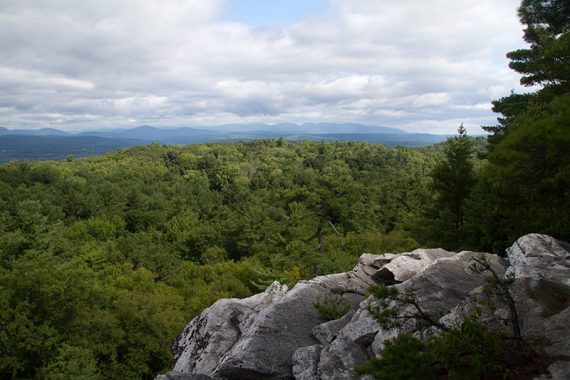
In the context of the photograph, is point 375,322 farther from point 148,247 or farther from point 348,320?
point 148,247

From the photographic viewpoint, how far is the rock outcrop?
7441mm

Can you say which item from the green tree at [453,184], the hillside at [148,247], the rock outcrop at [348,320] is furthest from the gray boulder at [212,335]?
the green tree at [453,184]

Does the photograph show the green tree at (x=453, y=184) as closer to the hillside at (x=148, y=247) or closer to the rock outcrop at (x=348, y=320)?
the hillside at (x=148, y=247)

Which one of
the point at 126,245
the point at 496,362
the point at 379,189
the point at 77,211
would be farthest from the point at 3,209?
the point at 496,362

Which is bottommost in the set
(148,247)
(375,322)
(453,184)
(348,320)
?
(148,247)

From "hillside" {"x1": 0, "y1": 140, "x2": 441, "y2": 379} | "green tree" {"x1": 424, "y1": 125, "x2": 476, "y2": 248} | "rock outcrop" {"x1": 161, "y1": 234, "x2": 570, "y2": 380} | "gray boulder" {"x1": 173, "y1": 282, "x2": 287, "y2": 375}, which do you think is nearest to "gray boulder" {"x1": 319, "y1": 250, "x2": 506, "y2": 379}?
"rock outcrop" {"x1": 161, "y1": 234, "x2": 570, "y2": 380}

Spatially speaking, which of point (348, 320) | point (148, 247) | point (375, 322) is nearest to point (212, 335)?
point (348, 320)

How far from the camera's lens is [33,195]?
203ft

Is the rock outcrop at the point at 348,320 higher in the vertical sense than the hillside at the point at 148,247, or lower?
higher

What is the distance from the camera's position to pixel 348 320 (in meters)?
10.4

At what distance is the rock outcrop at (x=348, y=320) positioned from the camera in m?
7.44

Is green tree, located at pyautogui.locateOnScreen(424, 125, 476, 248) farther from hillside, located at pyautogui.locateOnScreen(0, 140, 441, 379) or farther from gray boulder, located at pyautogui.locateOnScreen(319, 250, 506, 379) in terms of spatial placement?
gray boulder, located at pyautogui.locateOnScreen(319, 250, 506, 379)

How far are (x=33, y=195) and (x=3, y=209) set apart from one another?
673 cm

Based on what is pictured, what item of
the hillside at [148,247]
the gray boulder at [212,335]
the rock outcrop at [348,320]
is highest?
the rock outcrop at [348,320]
